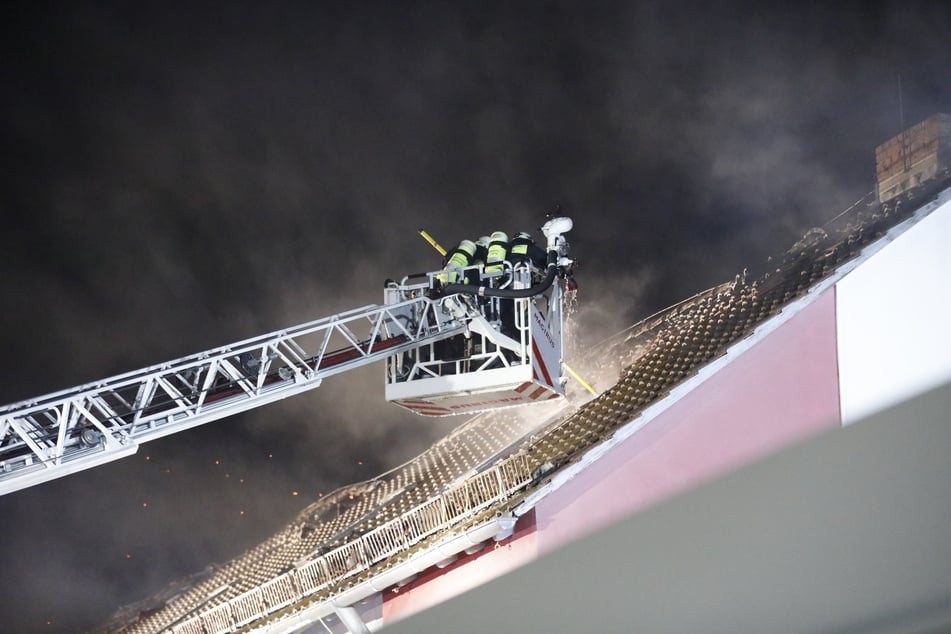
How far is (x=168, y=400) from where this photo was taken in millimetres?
11680

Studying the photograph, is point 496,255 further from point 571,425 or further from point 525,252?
point 571,425

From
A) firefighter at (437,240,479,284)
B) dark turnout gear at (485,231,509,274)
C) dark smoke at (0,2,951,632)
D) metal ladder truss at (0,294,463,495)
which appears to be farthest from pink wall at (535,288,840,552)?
dark smoke at (0,2,951,632)

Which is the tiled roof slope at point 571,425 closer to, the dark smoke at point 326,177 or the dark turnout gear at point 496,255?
the dark smoke at point 326,177

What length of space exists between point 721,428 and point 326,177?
11.2 metres

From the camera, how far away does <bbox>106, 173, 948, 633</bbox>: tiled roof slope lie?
47.2 ft

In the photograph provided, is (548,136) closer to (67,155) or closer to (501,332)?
(501,332)

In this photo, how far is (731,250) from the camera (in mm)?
19453

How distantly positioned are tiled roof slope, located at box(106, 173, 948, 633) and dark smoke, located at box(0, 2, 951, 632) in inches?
35.4

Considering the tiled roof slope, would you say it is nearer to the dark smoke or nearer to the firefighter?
the dark smoke

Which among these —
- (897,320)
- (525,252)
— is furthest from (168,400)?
(897,320)

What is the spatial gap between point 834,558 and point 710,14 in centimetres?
1205

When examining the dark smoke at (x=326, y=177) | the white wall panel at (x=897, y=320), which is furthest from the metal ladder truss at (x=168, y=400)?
the dark smoke at (x=326, y=177)

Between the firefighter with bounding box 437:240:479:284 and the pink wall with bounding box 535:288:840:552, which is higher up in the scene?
the firefighter with bounding box 437:240:479:284

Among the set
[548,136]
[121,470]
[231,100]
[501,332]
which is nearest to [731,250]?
[548,136]
